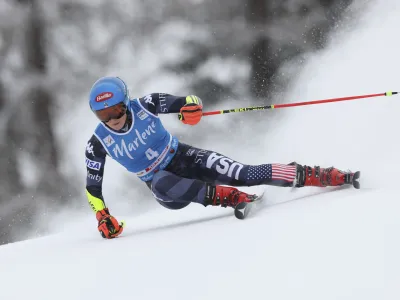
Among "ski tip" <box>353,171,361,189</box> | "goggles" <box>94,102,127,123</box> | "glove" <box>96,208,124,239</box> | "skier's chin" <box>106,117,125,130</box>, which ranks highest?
"goggles" <box>94,102,127,123</box>

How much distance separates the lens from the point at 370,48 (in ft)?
24.8

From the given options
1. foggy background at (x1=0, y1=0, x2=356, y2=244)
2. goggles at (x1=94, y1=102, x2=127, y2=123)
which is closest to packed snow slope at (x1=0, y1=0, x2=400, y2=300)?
goggles at (x1=94, y1=102, x2=127, y2=123)

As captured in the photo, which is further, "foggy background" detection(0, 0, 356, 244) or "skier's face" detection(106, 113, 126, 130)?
"foggy background" detection(0, 0, 356, 244)

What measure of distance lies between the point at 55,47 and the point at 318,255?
399 inches

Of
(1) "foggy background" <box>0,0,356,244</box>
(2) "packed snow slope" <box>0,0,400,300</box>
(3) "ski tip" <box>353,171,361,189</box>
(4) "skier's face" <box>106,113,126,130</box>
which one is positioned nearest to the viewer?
(2) "packed snow slope" <box>0,0,400,300</box>

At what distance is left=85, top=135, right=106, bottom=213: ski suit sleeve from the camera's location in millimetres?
3514

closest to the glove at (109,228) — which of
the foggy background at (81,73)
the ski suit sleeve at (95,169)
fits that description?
the ski suit sleeve at (95,169)

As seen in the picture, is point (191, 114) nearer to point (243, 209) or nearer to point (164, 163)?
point (164, 163)

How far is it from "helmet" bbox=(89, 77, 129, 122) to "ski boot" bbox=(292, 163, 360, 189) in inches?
49.3

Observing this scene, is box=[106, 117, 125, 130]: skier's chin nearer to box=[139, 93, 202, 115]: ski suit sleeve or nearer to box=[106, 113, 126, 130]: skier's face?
box=[106, 113, 126, 130]: skier's face

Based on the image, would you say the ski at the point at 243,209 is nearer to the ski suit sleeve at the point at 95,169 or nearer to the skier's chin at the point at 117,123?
the skier's chin at the point at 117,123

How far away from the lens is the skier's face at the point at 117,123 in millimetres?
3316

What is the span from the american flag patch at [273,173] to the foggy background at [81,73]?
6280 mm

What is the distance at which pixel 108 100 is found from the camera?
3223 millimetres
